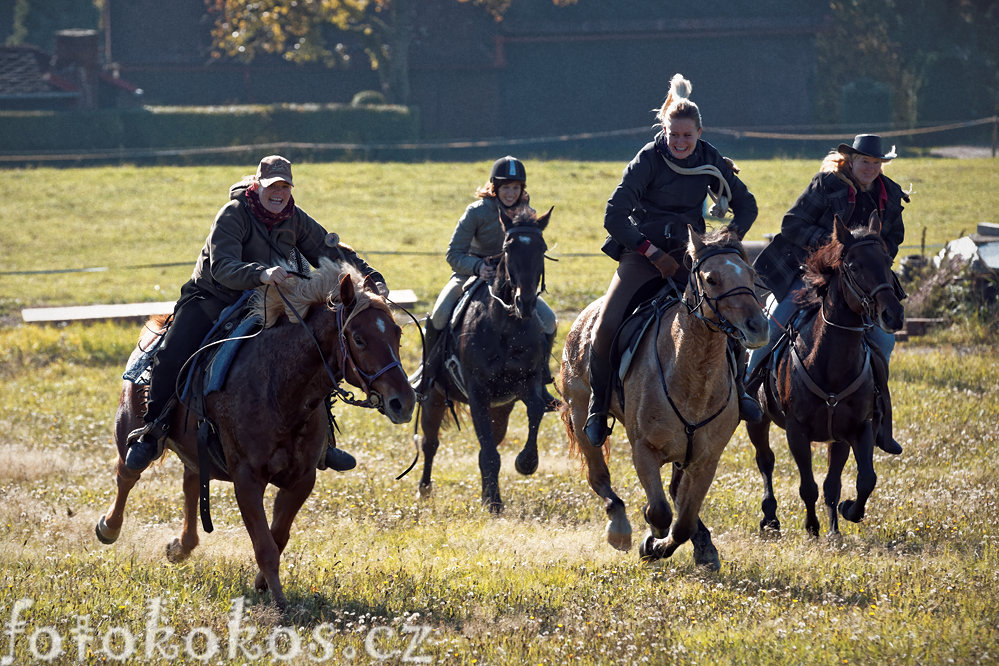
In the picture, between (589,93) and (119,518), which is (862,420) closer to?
(119,518)

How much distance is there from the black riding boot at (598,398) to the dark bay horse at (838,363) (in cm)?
178

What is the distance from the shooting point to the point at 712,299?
6.94m

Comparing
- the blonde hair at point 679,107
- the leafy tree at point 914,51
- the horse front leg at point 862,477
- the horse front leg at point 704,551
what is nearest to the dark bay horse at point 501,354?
the blonde hair at point 679,107

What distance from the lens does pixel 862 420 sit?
9.05 m

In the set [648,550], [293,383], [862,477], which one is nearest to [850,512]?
[862,477]

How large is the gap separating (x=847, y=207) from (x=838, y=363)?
4.79 ft

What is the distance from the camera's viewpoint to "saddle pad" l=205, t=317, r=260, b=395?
7320 mm

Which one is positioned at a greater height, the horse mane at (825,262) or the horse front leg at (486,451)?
the horse mane at (825,262)

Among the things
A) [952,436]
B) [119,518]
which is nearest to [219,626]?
[119,518]

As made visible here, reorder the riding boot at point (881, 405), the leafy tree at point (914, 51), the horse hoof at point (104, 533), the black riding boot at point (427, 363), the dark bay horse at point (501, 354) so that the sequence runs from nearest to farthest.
Result: 1. the horse hoof at point (104, 533)
2. the riding boot at point (881, 405)
3. the dark bay horse at point (501, 354)
4. the black riding boot at point (427, 363)
5. the leafy tree at point (914, 51)

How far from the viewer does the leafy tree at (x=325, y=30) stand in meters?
46.1

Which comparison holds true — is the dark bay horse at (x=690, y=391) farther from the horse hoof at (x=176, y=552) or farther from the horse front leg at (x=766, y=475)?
the horse hoof at (x=176, y=552)

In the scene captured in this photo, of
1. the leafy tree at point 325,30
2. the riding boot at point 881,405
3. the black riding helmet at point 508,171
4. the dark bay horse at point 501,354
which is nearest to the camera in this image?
the riding boot at point 881,405

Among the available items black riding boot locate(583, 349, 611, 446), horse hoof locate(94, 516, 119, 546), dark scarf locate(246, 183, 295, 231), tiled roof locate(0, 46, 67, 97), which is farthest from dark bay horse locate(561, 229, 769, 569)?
tiled roof locate(0, 46, 67, 97)
